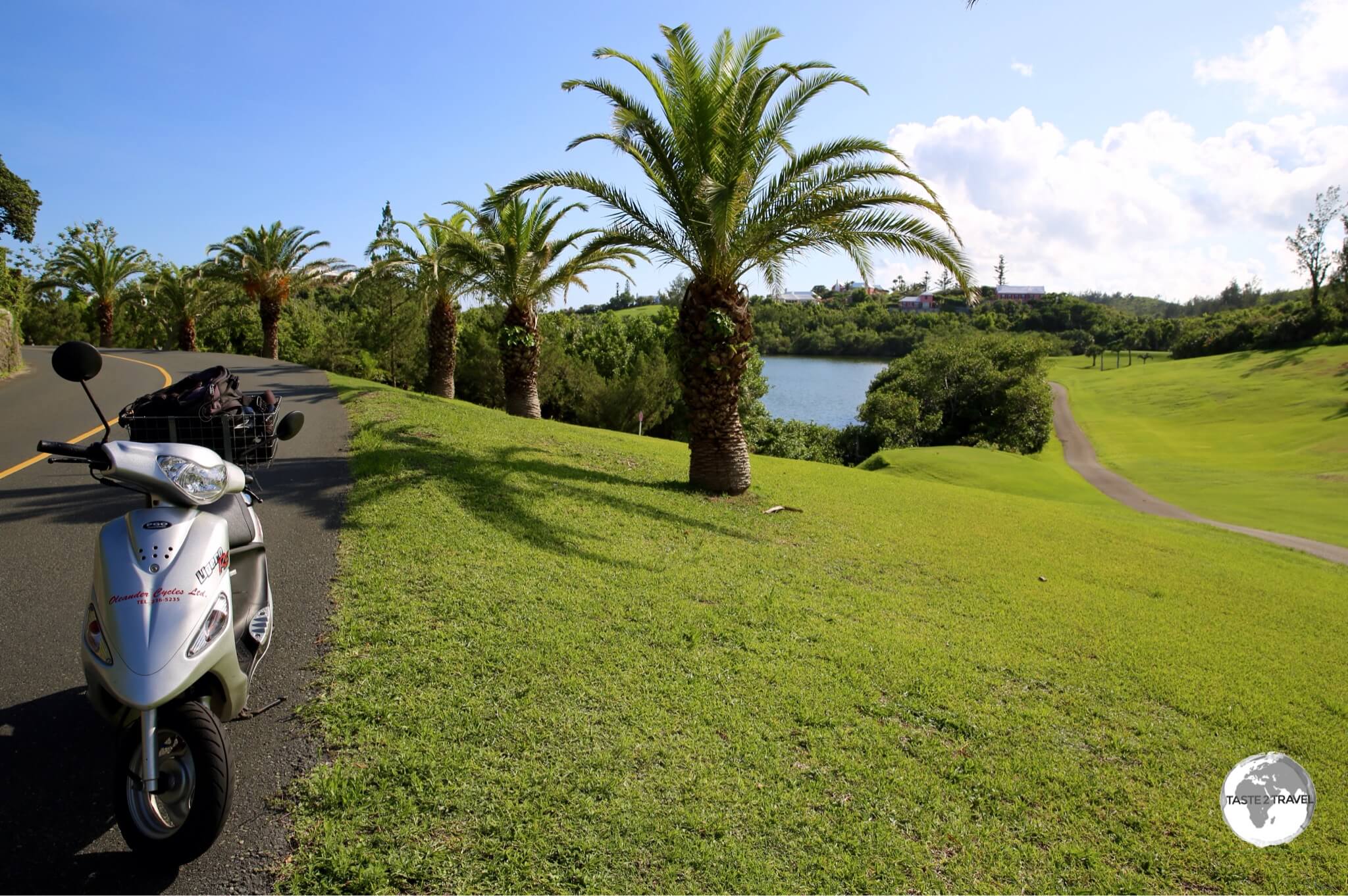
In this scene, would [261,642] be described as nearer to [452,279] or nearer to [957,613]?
[957,613]

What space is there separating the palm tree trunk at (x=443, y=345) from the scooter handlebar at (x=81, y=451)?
20593mm

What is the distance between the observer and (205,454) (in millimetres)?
3275

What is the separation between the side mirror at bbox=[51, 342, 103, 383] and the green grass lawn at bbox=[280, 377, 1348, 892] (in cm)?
202

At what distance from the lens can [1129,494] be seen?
25969 mm

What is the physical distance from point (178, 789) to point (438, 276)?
63.5 ft

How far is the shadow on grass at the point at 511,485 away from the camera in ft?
24.9

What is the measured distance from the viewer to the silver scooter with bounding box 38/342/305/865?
8.96 feet

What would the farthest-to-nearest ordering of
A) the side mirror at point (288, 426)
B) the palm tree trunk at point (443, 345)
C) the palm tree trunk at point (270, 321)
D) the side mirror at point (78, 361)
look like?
the palm tree trunk at point (270, 321) → the palm tree trunk at point (443, 345) → the side mirror at point (288, 426) → the side mirror at point (78, 361)

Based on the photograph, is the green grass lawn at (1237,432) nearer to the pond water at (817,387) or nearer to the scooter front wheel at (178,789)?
the pond water at (817,387)

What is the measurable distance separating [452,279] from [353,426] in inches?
375

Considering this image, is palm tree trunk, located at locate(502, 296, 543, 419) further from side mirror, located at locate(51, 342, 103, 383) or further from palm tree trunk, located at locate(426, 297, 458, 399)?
side mirror, located at locate(51, 342, 103, 383)

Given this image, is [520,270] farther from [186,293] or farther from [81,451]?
[186,293]

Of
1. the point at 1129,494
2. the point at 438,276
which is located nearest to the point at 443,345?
the point at 438,276

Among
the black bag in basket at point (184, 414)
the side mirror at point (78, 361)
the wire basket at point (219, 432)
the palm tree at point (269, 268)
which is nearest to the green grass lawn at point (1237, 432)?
the wire basket at point (219, 432)
